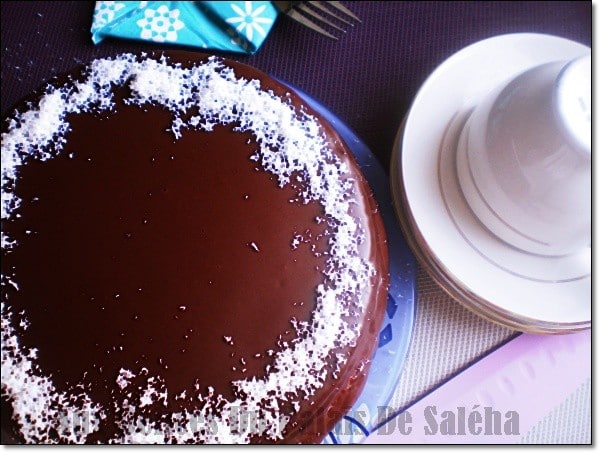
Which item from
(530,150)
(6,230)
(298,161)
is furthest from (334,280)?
(6,230)

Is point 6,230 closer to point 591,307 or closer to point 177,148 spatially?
point 177,148

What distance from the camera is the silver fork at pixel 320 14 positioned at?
992 millimetres

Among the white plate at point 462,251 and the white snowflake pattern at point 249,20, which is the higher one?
the white snowflake pattern at point 249,20

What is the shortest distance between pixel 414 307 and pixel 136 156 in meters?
0.41

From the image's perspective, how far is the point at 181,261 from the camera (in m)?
0.72

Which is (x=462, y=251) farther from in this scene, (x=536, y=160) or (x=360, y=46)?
(x=360, y=46)

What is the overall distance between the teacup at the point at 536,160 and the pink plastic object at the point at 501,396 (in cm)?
18

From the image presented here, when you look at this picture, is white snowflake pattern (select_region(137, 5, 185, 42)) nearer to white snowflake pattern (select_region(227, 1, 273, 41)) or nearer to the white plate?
white snowflake pattern (select_region(227, 1, 273, 41))

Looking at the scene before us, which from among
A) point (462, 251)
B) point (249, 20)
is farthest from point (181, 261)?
point (249, 20)

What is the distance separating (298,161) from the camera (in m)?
0.75

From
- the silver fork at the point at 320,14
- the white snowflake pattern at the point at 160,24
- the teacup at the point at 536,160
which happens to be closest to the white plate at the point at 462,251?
the teacup at the point at 536,160

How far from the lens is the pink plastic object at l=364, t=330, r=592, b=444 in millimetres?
853

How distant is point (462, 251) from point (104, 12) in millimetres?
658

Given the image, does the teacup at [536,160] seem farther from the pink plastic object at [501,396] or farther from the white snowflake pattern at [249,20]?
the white snowflake pattern at [249,20]
